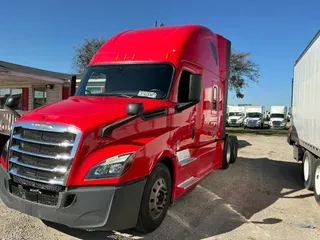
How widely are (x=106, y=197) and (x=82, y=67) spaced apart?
87.7 ft

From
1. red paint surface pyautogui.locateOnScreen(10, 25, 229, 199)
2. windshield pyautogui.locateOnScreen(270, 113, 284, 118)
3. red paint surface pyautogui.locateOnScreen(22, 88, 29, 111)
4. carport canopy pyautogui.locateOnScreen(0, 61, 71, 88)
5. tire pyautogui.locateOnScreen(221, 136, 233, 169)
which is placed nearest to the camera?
red paint surface pyautogui.locateOnScreen(10, 25, 229, 199)

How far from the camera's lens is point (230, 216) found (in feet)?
17.8

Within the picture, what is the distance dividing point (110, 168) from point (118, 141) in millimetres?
455

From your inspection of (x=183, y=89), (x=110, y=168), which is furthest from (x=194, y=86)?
(x=110, y=168)

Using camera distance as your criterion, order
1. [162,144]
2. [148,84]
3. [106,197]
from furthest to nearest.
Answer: [148,84] < [162,144] < [106,197]

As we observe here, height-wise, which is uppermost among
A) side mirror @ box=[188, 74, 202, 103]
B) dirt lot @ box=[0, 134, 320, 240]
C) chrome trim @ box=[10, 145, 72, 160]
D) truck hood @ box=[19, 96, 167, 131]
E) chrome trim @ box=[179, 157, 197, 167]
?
side mirror @ box=[188, 74, 202, 103]

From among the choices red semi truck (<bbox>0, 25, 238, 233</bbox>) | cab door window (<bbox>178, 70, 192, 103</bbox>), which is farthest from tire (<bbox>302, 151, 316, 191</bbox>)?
cab door window (<bbox>178, 70, 192, 103</bbox>)

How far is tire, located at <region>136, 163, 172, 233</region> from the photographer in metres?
4.19

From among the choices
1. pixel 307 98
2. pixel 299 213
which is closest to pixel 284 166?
pixel 307 98

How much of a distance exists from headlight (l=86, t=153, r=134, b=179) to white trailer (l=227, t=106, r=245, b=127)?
37.5 m

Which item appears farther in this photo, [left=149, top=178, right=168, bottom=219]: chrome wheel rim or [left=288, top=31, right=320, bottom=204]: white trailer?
[left=288, top=31, right=320, bottom=204]: white trailer

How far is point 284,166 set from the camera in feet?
35.0

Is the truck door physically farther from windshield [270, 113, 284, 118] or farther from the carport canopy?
windshield [270, 113, 284, 118]

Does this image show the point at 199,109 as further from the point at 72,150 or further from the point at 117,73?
the point at 72,150
